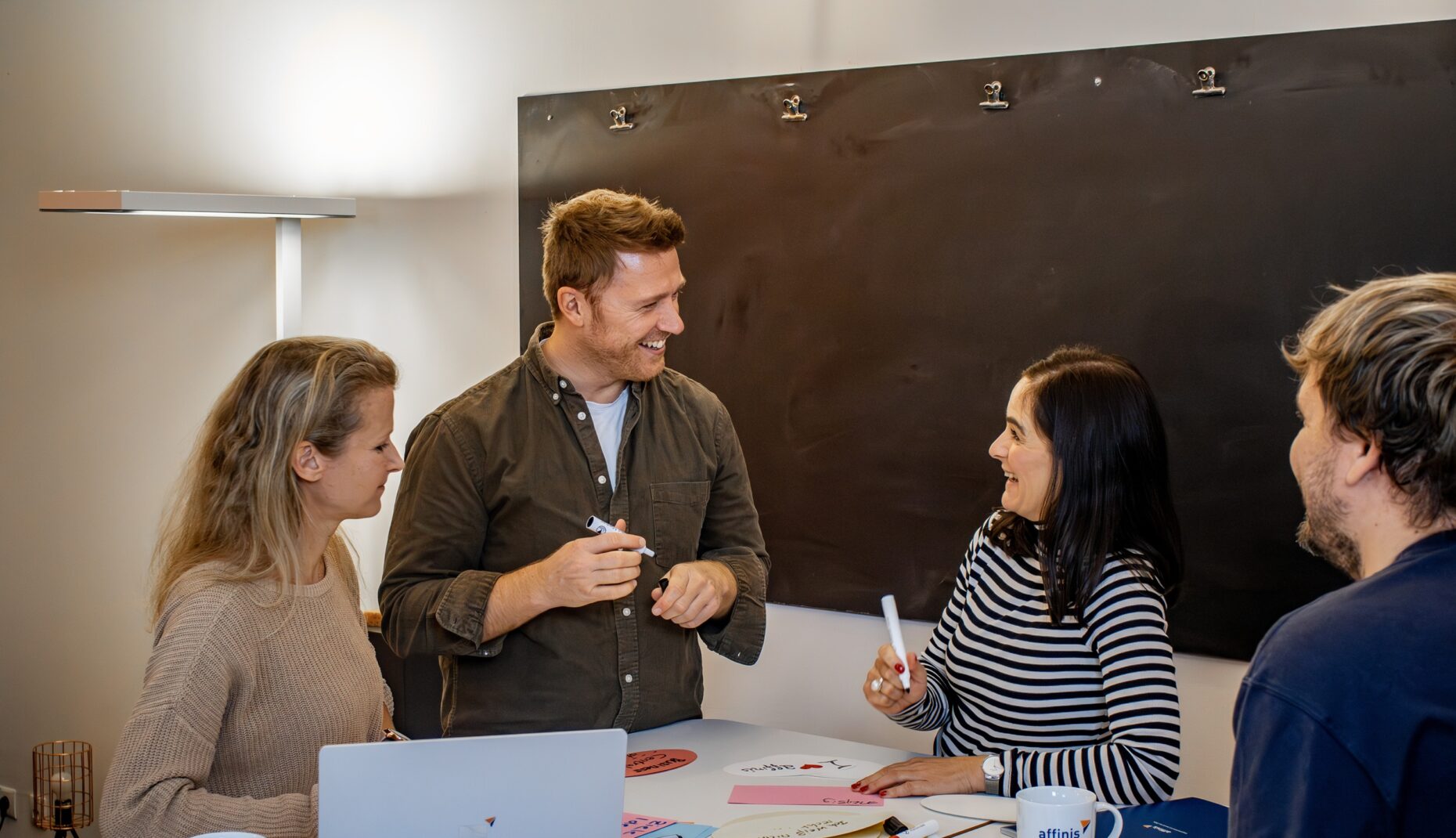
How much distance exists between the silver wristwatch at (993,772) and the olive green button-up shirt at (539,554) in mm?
490

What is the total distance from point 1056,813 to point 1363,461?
1.91 ft

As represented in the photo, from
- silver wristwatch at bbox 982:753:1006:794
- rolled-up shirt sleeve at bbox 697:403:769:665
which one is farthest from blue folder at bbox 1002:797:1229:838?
rolled-up shirt sleeve at bbox 697:403:769:665

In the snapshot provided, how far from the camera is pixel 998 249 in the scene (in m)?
2.74

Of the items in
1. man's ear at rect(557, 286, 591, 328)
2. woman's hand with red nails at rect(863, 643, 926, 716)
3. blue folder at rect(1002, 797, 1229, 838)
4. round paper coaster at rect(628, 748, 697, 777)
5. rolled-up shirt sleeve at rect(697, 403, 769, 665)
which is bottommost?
blue folder at rect(1002, 797, 1229, 838)

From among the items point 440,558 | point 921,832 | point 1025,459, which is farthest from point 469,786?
point 1025,459

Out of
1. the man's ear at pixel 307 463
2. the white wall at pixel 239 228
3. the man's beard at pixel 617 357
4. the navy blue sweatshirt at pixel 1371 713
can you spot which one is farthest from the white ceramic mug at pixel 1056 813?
the white wall at pixel 239 228

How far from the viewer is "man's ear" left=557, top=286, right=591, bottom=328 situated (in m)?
2.14

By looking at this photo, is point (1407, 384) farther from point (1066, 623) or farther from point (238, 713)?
point (238, 713)

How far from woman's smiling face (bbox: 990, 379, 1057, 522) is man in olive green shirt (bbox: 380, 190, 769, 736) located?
0.49m

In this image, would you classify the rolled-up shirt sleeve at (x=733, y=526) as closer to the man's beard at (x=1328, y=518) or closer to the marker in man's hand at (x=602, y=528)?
the marker in man's hand at (x=602, y=528)

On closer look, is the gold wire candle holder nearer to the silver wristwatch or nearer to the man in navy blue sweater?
the silver wristwatch

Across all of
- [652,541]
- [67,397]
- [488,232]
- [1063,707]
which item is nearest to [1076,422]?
[1063,707]

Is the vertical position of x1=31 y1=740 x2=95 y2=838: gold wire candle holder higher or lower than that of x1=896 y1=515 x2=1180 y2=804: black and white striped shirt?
lower

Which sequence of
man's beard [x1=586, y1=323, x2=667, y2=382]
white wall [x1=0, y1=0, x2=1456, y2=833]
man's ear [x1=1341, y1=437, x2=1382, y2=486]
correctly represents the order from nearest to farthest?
man's ear [x1=1341, y1=437, x2=1382, y2=486], man's beard [x1=586, y1=323, x2=667, y2=382], white wall [x1=0, y1=0, x2=1456, y2=833]
